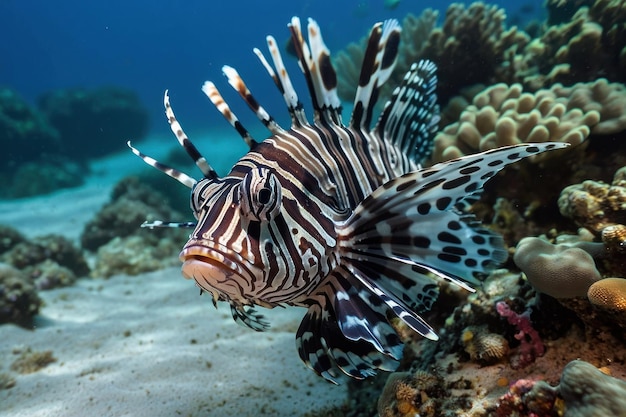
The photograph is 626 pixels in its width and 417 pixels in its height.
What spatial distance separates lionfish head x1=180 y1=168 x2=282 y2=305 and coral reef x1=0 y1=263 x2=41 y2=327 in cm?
527

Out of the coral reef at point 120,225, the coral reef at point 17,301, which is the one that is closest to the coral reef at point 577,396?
the coral reef at point 17,301

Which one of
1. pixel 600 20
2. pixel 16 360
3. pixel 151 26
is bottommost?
pixel 16 360

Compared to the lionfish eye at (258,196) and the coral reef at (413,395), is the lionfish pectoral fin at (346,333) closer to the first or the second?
the coral reef at (413,395)

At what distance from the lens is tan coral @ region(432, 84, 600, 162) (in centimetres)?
395

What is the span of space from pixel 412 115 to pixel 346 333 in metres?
2.43

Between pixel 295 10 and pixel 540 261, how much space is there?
81336 mm

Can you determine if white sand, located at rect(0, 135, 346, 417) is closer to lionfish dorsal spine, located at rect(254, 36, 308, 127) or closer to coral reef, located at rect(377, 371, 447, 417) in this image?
coral reef, located at rect(377, 371, 447, 417)

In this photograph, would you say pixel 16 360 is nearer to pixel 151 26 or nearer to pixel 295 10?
pixel 295 10

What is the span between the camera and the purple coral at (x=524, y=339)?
89.4 inches

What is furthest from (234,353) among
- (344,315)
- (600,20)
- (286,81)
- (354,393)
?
(600,20)

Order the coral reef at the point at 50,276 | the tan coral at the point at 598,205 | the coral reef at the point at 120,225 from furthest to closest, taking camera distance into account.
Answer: the coral reef at the point at 120,225, the coral reef at the point at 50,276, the tan coral at the point at 598,205

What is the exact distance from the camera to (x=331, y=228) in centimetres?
217

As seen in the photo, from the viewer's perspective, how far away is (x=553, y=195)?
3908mm

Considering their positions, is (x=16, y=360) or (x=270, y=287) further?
(x=16, y=360)
